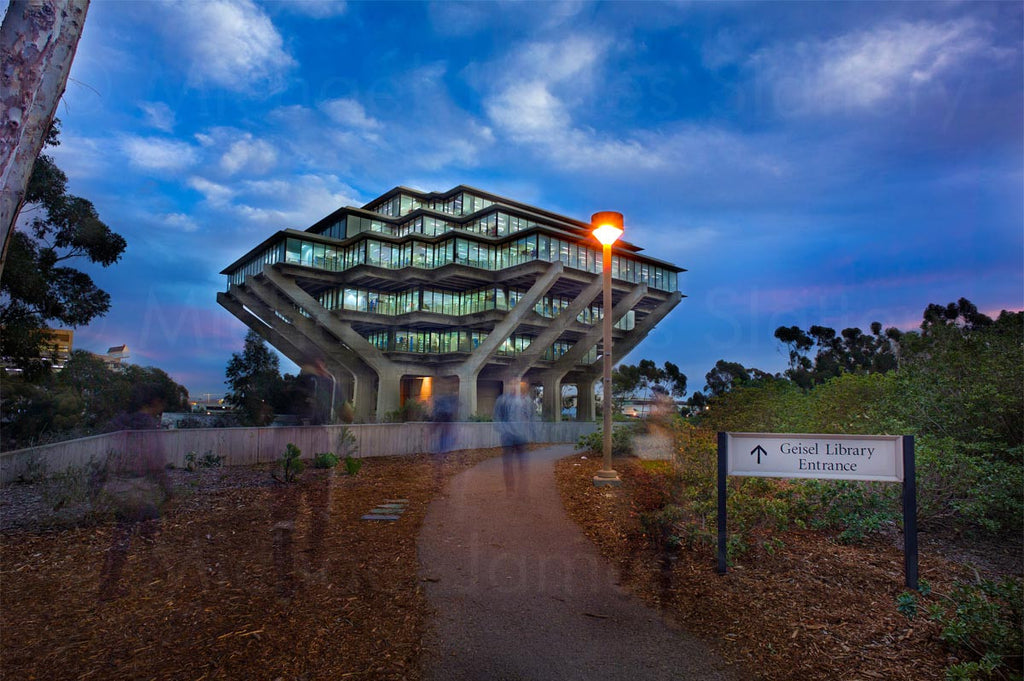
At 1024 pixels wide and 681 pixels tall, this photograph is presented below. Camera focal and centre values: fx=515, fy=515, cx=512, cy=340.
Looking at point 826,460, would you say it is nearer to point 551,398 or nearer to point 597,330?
point 597,330

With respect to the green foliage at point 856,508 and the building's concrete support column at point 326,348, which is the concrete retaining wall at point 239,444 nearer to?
the green foliage at point 856,508

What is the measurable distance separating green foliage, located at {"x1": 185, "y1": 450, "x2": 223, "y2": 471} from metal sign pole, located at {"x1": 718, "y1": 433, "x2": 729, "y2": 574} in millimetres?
12117

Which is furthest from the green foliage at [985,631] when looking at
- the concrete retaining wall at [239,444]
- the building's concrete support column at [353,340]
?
the building's concrete support column at [353,340]

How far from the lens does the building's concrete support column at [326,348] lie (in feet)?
152

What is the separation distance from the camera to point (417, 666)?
390cm

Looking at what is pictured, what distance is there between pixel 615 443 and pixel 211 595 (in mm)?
13127

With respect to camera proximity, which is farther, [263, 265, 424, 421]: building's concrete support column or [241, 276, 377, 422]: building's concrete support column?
[241, 276, 377, 422]: building's concrete support column

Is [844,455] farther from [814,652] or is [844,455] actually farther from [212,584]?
[212,584]

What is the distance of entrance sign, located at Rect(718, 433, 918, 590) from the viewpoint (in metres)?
5.30

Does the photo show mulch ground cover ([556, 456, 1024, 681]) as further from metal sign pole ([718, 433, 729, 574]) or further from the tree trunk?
the tree trunk

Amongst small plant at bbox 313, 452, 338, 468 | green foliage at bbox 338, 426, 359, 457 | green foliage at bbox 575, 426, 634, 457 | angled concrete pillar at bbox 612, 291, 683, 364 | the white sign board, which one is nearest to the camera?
the white sign board

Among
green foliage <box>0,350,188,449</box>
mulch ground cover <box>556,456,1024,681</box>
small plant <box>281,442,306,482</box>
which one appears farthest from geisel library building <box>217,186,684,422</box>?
mulch ground cover <box>556,456,1024,681</box>

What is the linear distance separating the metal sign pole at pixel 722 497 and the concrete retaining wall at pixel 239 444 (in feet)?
40.1

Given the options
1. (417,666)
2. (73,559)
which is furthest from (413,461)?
(417,666)
